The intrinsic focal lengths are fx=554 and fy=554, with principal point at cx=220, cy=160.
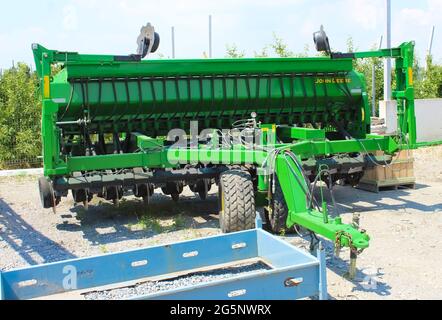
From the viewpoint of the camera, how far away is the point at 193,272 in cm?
464

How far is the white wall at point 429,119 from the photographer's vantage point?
16.2 metres

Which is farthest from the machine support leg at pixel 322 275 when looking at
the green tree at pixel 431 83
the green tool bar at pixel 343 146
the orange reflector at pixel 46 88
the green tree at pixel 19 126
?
the green tree at pixel 431 83

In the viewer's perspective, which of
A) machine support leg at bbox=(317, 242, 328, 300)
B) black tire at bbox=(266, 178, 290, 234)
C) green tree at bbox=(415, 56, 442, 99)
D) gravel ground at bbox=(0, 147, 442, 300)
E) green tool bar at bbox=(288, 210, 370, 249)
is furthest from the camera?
green tree at bbox=(415, 56, 442, 99)

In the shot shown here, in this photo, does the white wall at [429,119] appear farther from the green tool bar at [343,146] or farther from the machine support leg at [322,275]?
the machine support leg at [322,275]

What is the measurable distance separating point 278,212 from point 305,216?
1075 millimetres

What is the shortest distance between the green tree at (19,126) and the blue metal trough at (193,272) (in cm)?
978

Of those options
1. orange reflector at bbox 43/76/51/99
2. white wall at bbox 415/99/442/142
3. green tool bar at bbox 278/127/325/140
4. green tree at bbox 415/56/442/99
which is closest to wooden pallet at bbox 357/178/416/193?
green tool bar at bbox 278/127/325/140

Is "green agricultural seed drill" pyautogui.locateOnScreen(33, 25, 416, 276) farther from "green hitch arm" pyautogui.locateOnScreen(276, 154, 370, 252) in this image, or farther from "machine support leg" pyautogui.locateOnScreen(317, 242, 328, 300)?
"machine support leg" pyautogui.locateOnScreen(317, 242, 328, 300)

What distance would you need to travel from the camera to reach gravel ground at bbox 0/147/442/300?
4.75 meters

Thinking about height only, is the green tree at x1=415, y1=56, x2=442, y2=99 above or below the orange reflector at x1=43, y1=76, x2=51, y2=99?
above

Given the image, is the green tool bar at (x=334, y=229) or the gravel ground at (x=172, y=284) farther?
the gravel ground at (x=172, y=284)

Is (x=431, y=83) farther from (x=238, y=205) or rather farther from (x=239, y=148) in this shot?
(x=238, y=205)

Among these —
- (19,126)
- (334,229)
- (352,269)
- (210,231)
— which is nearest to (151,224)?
(210,231)
